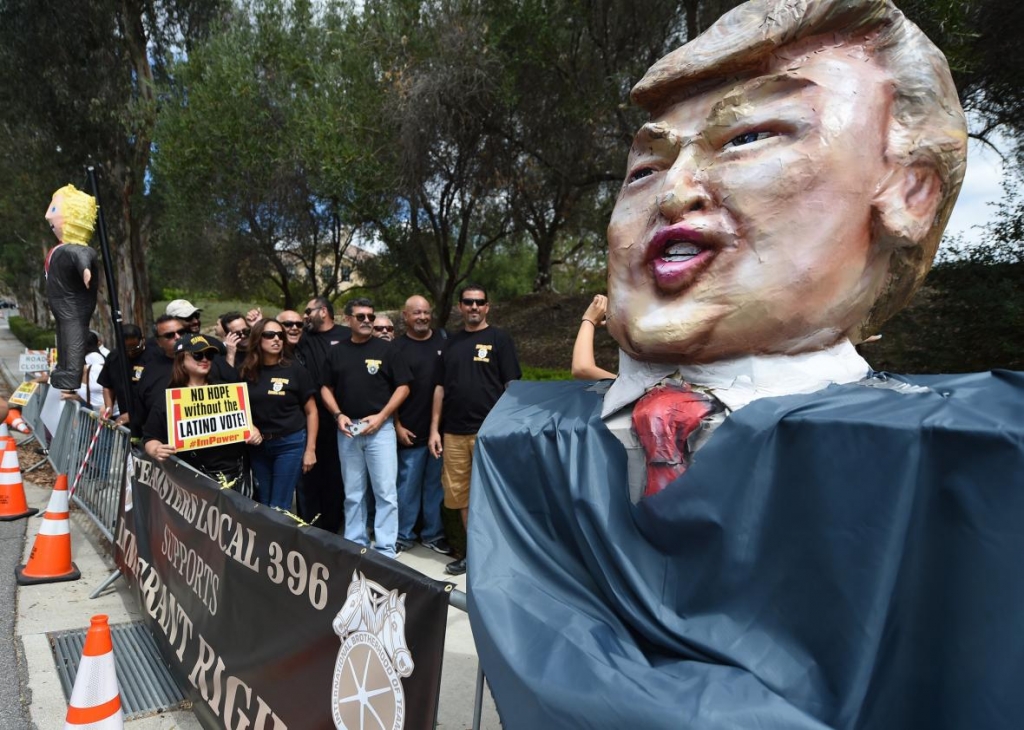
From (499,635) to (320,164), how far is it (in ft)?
34.8

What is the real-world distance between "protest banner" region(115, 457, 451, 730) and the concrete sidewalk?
0.55m

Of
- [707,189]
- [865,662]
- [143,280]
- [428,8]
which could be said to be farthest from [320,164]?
[865,662]

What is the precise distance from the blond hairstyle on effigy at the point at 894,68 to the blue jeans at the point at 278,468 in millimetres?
3927

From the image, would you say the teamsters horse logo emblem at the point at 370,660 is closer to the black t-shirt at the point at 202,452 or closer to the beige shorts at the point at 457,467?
the black t-shirt at the point at 202,452

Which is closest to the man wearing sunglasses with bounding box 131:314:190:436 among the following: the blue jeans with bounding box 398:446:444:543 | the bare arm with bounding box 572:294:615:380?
the blue jeans with bounding box 398:446:444:543

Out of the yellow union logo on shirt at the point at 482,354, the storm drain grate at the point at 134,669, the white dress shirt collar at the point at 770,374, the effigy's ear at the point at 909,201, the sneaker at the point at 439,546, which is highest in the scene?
the effigy's ear at the point at 909,201

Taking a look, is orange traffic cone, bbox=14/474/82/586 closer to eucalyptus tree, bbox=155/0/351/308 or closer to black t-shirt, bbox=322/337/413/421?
black t-shirt, bbox=322/337/413/421

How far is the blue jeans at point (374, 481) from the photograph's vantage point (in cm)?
469

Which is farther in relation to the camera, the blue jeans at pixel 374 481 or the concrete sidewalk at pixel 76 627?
the blue jeans at pixel 374 481

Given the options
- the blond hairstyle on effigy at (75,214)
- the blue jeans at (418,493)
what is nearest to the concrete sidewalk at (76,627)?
the blue jeans at (418,493)

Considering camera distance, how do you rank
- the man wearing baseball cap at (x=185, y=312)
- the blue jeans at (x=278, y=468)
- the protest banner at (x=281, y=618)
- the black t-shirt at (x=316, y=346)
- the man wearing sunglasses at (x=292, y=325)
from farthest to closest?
1. the man wearing baseball cap at (x=185, y=312)
2. the black t-shirt at (x=316, y=346)
3. the man wearing sunglasses at (x=292, y=325)
4. the blue jeans at (x=278, y=468)
5. the protest banner at (x=281, y=618)

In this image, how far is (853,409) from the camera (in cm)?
136

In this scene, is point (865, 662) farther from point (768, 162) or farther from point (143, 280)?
point (143, 280)

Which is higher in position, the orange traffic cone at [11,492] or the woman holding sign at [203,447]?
the woman holding sign at [203,447]
